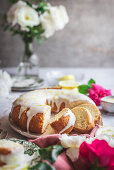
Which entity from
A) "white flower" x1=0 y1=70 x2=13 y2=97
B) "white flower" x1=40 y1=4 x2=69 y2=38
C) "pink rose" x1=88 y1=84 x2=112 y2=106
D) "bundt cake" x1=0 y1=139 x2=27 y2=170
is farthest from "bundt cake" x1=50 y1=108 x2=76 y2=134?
"white flower" x1=40 y1=4 x2=69 y2=38

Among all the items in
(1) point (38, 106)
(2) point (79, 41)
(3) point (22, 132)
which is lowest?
(3) point (22, 132)

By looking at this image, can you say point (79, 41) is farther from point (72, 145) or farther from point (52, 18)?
point (72, 145)

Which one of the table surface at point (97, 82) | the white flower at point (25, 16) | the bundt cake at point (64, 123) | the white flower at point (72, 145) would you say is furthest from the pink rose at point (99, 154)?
the white flower at point (25, 16)

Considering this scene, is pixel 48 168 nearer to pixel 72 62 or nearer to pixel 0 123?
pixel 0 123

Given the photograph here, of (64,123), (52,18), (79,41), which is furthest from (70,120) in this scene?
(79,41)

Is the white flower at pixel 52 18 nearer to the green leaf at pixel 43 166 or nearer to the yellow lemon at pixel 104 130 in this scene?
the yellow lemon at pixel 104 130
